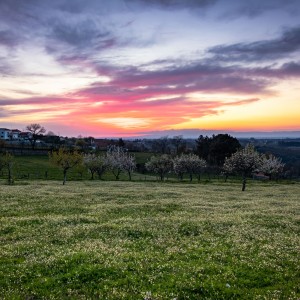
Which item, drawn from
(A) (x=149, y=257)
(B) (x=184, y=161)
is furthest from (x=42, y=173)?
(A) (x=149, y=257)

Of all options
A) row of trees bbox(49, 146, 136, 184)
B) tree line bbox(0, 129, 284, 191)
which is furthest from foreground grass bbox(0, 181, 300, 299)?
row of trees bbox(49, 146, 136, 184)

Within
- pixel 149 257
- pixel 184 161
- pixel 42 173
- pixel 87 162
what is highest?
pixel 87 162

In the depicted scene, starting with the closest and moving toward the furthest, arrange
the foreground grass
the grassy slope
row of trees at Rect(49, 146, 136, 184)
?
the foreground grass → row of trees at Rect(49, 146, 136, 184) → the grassy slope

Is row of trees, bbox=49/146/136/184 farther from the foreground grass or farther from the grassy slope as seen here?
the foreground grass

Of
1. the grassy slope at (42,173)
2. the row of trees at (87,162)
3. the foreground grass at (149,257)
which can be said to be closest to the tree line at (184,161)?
the row of trees at (87,162)

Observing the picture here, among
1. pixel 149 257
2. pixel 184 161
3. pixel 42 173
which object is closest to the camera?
pixel 149 257

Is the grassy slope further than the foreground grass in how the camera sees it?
Yes

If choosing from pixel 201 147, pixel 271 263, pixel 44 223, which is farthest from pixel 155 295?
pixel 201 147

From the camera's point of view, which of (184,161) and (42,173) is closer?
(42,173)

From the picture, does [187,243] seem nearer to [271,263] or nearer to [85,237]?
[271,263]

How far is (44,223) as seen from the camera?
2628cm

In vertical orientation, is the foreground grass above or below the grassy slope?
above

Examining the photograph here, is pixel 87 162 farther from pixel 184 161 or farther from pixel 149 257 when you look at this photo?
pixel 149 257

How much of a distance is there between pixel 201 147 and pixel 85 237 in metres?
Answer: 167
